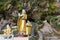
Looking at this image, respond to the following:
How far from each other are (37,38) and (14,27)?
64.3 inches

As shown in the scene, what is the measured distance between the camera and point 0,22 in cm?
1320

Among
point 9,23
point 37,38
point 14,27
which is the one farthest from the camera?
point 9,23

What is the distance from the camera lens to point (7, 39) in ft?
36.1

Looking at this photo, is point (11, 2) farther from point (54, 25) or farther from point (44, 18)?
point (54, 25)

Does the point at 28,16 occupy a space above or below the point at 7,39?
above

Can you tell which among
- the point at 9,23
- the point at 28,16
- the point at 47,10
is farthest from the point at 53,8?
the point at 9,23

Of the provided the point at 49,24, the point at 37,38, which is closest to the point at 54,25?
the point at 49,24

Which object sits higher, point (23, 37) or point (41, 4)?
point (41, 4)

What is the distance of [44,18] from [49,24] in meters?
1.05

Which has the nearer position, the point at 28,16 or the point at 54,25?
the point at 54,25

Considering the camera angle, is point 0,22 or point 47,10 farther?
point 0,22

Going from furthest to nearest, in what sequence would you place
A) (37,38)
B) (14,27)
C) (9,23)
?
(9,23) → (14,27) → (37,38)

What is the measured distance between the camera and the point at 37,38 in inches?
421

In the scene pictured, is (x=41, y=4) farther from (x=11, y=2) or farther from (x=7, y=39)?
(x=7, y=39)
